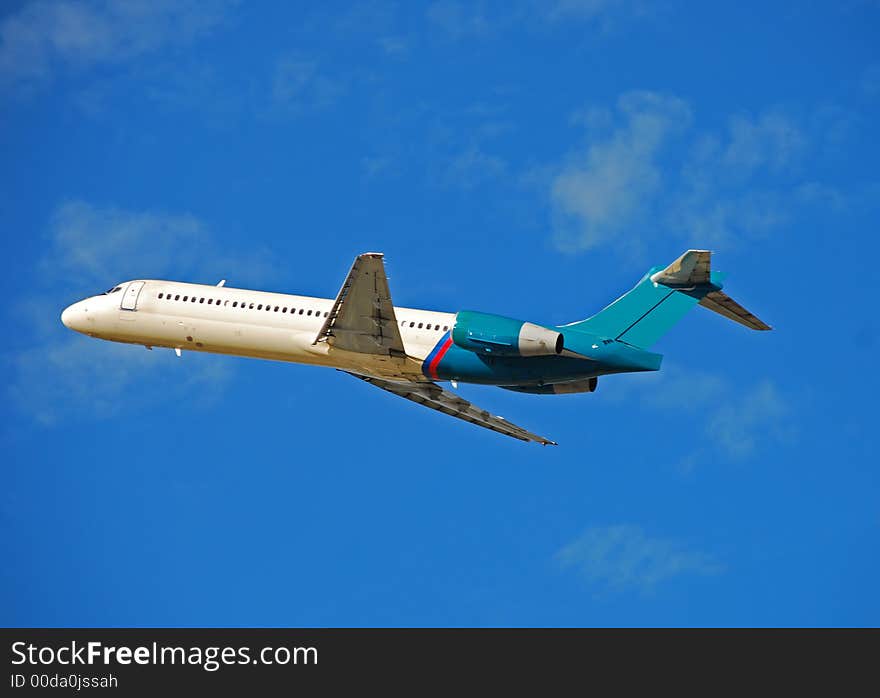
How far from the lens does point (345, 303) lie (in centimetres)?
5888

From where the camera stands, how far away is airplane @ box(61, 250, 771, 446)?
2290 inches

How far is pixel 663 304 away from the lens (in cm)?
5900

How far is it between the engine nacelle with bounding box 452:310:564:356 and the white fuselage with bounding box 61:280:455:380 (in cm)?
203

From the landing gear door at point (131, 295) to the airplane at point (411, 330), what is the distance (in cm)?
4

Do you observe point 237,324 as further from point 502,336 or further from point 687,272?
point 687,272

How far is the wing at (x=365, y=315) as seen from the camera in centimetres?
5747

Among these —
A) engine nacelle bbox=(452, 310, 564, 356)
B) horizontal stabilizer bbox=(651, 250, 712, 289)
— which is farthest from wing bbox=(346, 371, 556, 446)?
horizontal stabilizer bbox=(651, 250, 712, 289)
